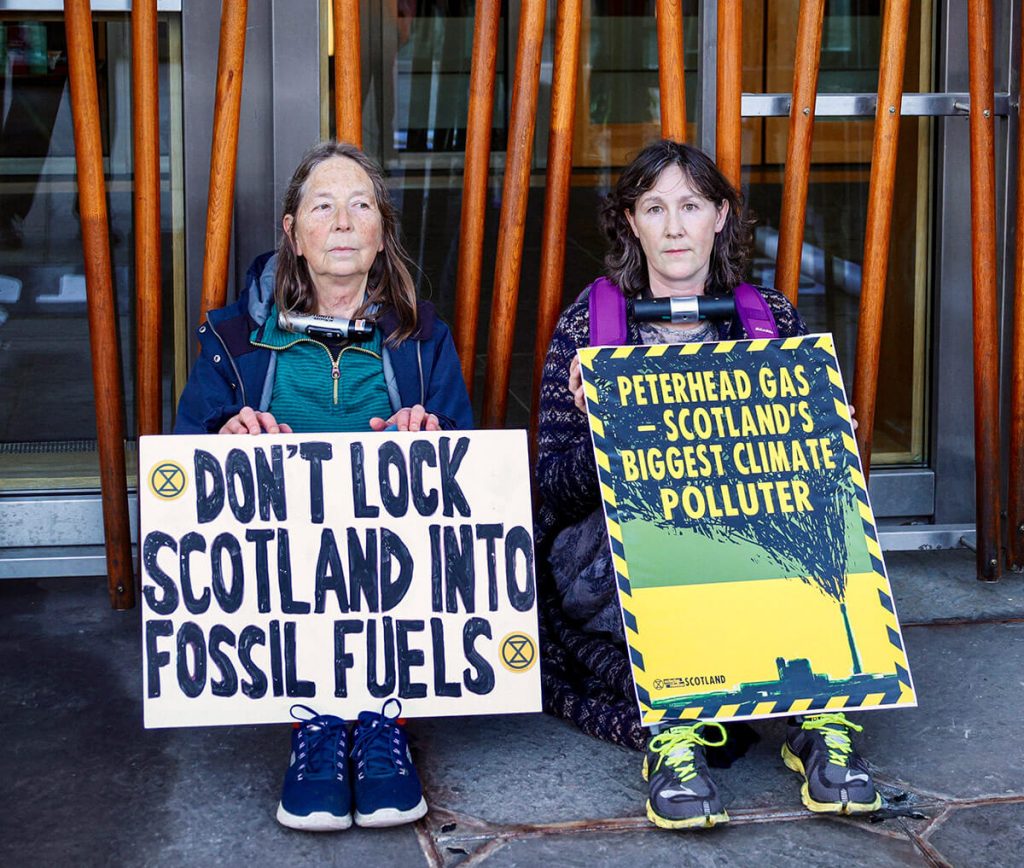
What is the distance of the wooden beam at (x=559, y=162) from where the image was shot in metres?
3.78

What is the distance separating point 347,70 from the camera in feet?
12.2

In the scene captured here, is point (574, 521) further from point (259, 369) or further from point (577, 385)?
point (259, 369)

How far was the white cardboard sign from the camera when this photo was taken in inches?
118

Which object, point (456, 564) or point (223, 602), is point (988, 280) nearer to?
point (456, 564)

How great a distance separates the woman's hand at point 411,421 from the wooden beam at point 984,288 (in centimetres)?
165

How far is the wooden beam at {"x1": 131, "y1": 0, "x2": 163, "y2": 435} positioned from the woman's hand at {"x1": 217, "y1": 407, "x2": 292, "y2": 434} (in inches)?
28.8

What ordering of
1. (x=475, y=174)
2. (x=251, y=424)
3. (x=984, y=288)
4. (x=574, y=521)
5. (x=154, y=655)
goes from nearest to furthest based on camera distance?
(x=154, y=655) → (x=251, y=424) → (x=574, y=521) → (x=475, y=174) → (x=984, y=288)

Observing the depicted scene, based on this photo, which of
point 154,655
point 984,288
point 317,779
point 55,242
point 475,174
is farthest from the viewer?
point 55,242

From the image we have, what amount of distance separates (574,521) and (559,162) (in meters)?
0.96

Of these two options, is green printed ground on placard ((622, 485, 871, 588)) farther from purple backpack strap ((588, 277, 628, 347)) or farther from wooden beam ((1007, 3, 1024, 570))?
wooden beam ((1007, 3, 1024, 570))

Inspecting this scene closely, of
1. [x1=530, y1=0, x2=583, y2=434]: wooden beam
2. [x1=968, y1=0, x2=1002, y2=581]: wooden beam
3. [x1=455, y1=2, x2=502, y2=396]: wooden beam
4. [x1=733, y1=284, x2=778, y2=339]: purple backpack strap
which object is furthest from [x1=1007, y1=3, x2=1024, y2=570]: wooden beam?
[x1=455, y1=2, x2=502, y2=396]: wooden beam

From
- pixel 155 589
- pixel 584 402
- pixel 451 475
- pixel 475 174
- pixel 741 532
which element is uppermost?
pixel 475 174

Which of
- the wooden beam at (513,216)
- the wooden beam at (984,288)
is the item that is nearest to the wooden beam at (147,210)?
the wooden beam at (513,216)

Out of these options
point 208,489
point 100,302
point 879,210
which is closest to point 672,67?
point 879,210
